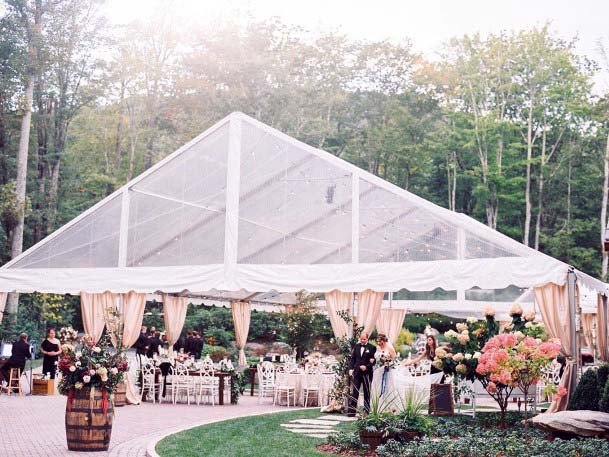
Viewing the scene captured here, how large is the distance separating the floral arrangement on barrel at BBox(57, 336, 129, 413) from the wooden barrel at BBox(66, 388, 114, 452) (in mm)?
74

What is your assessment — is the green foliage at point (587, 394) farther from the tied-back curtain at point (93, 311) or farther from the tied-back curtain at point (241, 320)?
the tied-back curtain at point (241, 320)

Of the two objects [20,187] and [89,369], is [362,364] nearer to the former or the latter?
[89,369]

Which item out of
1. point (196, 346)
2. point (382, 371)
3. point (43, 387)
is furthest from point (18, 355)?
point (382, 371)

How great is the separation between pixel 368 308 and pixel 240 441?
5.08 m

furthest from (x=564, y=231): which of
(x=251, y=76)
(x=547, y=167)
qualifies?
(x=251, y=76)

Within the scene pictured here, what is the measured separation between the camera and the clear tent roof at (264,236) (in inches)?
570

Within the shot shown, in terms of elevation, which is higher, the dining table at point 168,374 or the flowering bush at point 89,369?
the flowering bush at point 89,369

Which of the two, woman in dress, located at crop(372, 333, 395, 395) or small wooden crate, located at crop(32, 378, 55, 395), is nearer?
woman in dress, located at crop(372, 333, 395, 395)

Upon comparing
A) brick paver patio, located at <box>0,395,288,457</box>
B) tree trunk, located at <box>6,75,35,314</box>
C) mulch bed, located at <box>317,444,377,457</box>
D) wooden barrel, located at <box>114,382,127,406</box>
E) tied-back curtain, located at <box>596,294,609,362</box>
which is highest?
Result: tree trunk, located at <box>6,75,35,314</box>

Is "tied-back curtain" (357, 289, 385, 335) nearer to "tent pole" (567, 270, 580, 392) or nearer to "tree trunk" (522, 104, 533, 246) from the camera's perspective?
"tent pole" (567, 270, 580, 392)

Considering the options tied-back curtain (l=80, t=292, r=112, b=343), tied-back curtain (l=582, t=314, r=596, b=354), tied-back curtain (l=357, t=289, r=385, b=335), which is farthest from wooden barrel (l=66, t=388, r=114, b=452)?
tied-back curtain (l=582, t=314, r=596, b=354)

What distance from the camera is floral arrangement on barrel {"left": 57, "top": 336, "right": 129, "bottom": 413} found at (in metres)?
10.1

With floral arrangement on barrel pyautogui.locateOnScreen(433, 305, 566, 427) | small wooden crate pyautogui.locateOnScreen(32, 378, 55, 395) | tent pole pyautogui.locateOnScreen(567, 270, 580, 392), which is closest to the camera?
floral arrangement on barrel pyautogui.locateOnScreen(433, 305, 566, 427)

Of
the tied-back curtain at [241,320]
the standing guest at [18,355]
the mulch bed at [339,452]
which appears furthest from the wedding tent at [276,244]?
the tied-back curtain at [241,320]
